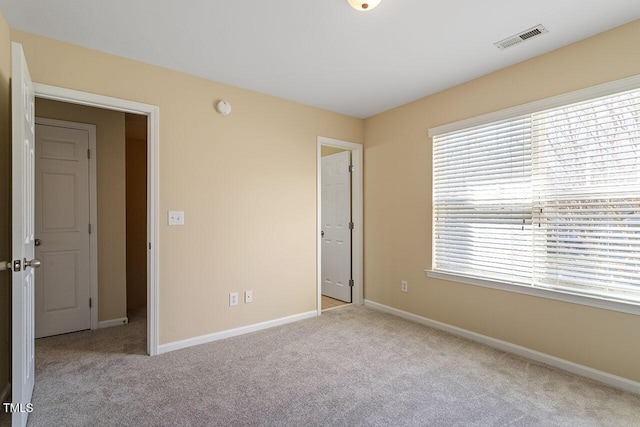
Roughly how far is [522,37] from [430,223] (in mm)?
1788

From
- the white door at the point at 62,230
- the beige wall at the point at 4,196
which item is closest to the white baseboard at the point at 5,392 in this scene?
the beige wall at the point at 4,196

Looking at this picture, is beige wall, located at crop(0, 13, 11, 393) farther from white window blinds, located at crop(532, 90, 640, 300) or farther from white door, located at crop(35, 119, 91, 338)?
white window blinds, located at crop(532, 90, 640, 300)

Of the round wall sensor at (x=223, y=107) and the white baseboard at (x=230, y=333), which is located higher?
the round wall sensor at (x=223, y=107)

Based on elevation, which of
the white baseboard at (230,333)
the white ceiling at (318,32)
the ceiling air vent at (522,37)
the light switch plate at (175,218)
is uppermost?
the white ceiling at (318,32)

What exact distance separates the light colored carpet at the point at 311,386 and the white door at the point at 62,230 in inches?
10.9

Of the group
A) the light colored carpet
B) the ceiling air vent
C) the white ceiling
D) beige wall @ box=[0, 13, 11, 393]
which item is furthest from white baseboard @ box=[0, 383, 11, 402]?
the ceiling air vent

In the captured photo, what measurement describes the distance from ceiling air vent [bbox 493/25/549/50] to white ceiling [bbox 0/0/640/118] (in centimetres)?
5

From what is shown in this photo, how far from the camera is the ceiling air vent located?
2205 mm

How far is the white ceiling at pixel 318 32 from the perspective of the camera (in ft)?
6.47

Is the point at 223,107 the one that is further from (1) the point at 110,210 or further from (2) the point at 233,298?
(2) the point at 233,298

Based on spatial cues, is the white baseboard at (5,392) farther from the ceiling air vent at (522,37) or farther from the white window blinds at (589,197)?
the ceiling air vent at (522,37)

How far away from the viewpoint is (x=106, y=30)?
2.21 meters

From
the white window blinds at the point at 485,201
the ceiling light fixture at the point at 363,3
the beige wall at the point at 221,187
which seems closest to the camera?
the ceiling light fixture at the point at 363,3

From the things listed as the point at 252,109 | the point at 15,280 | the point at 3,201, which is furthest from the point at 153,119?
the point at 15,280
